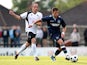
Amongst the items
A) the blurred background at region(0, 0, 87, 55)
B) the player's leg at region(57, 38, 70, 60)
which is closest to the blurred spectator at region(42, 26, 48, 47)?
the blurred background at region(0, 0, 87, 55)

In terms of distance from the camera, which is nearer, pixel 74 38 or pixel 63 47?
pixel 63 47

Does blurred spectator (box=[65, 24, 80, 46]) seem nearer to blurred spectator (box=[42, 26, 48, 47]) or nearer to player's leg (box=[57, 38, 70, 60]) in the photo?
blurred spectator (box=[42, 26, 48, 47])

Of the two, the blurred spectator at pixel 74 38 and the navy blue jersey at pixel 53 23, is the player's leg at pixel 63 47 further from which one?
the blurred spectator at pixel 74 38

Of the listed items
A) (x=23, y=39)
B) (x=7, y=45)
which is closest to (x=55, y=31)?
(x=7, y=45)

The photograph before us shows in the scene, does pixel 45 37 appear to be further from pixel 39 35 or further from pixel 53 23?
pixel 53 23

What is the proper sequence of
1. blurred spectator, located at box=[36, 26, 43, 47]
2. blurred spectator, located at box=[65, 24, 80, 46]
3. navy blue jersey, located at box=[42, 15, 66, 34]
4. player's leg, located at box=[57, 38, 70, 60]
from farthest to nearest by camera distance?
blurred spectator, located at box=[36, 26, 43, 47]
blurred spectator, located at box=[65, 24, 80, 46]
navy blue jersey, located at box=[42, 15, 66, 34]
player's leg, located at box=[57, 38, 70, 60]

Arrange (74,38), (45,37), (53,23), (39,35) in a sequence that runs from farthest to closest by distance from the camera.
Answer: (45,37)
(74,38)
(39,35)
(53,23)

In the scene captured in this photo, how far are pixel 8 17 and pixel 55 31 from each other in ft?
66.2

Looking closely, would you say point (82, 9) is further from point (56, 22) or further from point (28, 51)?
point (56, 22)

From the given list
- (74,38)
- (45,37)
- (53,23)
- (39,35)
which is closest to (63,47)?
(53,23)

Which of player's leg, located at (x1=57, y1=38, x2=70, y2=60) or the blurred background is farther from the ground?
the blurred background

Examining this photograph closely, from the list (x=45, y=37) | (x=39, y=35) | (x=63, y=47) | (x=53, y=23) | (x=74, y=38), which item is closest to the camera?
(x=63, y=47)

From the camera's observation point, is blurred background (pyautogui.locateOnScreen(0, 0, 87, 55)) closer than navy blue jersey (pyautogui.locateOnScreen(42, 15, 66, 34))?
No

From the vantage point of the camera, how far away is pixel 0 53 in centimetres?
3250
